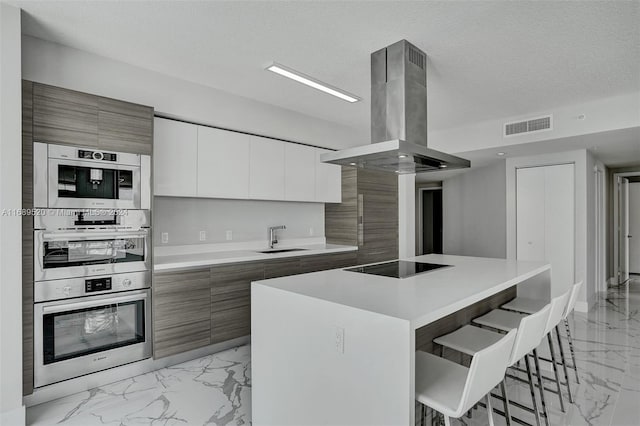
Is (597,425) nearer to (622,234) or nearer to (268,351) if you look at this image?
(268,351)

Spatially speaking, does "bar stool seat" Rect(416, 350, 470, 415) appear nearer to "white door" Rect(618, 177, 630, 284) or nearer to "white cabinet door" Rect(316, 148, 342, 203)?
"white cabinet door" Rect(316, 148, 342, 203)

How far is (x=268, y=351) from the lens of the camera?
6.61ft

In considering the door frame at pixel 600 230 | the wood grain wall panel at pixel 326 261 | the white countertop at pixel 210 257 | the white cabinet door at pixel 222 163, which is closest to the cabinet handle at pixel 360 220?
the wood grain wall panel at pixel 326 261

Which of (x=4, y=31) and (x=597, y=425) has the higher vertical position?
(x=4, y=31)

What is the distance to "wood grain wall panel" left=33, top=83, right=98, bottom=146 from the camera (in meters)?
2.36

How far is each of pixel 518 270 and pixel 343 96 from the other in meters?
2.24

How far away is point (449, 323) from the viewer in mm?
2543

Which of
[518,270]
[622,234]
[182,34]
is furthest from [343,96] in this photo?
[622,234]

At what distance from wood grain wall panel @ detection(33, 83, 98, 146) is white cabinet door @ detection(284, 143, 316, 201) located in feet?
6.68

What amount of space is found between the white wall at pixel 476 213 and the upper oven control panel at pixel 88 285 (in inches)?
220

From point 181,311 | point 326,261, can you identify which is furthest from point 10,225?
point 326,261

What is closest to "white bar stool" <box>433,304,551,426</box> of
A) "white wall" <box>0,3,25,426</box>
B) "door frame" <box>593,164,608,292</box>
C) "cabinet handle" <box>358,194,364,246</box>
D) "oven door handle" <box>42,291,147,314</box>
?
"oven door handle" <box>42,291,147,314</box>

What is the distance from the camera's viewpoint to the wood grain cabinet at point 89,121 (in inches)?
93.4

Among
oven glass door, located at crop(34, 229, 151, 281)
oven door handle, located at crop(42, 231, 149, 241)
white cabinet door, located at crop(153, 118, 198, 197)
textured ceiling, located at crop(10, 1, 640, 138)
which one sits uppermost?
textured ceiling, located at crop(10, 1, 640, 138)
